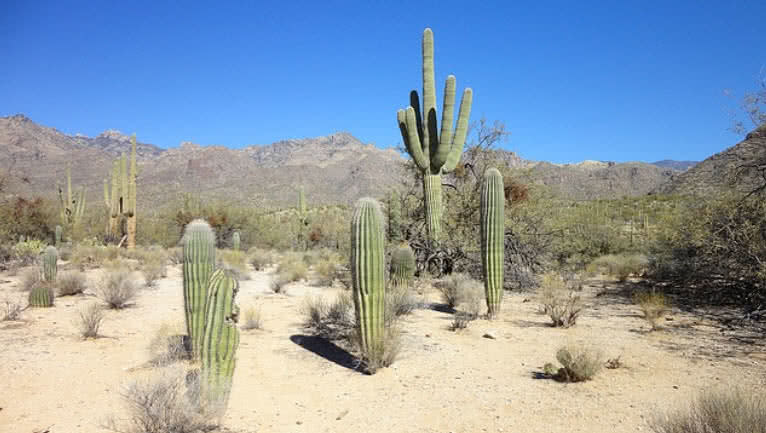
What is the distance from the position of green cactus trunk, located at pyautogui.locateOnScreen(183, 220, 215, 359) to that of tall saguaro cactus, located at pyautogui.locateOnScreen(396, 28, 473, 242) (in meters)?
7.11

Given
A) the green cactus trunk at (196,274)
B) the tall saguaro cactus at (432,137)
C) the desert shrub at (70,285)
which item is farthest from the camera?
the tall saguaro cactus at (432,137)

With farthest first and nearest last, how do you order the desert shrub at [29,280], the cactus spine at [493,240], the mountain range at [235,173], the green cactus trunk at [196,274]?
1. the mountain range at [235,173]
2. the desert shrub at [29,280]
3. the cactus spine at [493,240]
4. the green cactus trunk at [196,274]

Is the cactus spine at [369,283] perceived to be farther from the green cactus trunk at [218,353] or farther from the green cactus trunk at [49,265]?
the green cactus trunk at [49,265]

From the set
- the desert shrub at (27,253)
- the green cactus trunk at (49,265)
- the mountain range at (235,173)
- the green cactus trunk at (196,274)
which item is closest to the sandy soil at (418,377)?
the green cactus trunk at (196,274)

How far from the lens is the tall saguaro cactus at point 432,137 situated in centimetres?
1289

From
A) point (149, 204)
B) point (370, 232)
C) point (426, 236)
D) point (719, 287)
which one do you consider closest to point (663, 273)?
point (719, 287)

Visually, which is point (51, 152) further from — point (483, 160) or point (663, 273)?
point (663, 273)

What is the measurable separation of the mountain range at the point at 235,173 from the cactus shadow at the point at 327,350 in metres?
43.2

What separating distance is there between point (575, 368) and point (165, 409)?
4454 mm

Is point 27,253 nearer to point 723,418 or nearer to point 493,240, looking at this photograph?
point 493,240

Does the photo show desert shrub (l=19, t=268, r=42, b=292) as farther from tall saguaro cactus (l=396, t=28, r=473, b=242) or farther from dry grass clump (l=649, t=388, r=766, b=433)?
dry grass clump (l=649, t=388, r=766, b=433)

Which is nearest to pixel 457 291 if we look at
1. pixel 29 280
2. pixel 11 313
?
pixel 11 313

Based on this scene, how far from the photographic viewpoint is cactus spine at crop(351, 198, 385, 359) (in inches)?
250

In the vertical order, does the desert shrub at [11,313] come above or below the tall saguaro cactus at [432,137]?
below
